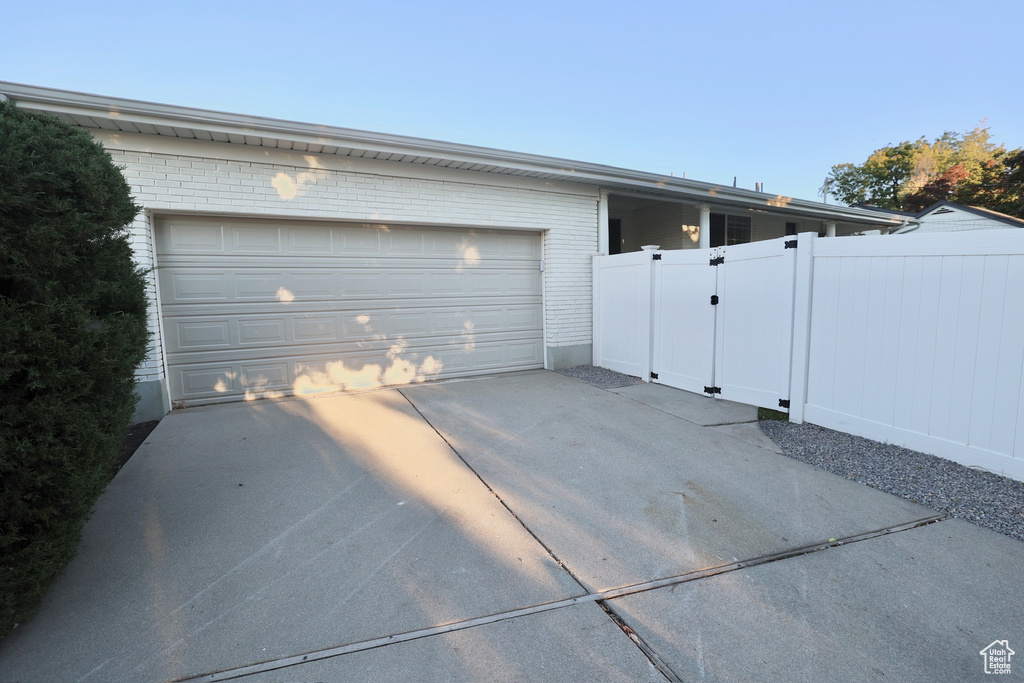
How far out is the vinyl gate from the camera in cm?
515

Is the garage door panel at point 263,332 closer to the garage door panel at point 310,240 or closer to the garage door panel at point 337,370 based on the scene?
the garage door panel at point 337,370

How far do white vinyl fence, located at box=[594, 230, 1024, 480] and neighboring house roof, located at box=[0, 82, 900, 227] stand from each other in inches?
87.5

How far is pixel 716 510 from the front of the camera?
10.3 ft

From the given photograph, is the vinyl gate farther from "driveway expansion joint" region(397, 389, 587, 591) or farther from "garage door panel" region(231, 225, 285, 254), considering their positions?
"garage door panel" region(231, 225, 285, 254)

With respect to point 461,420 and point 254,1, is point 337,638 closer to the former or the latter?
point 461,420

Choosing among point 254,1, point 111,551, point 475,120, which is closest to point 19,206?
point 111,551

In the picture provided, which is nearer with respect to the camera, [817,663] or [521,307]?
[817,663]

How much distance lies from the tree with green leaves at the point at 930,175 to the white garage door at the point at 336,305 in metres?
28.0

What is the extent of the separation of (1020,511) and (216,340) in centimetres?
788

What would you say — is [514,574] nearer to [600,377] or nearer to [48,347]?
[48,347]

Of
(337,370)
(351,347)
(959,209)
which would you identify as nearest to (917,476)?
(351,347)

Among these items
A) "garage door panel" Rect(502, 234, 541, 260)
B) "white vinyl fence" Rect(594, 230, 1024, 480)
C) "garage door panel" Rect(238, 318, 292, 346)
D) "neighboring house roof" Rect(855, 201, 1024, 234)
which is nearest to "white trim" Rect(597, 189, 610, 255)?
"garage door panel" Rect(502, 234, 541, 260)

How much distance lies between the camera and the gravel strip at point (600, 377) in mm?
7098

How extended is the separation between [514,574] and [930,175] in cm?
4002
